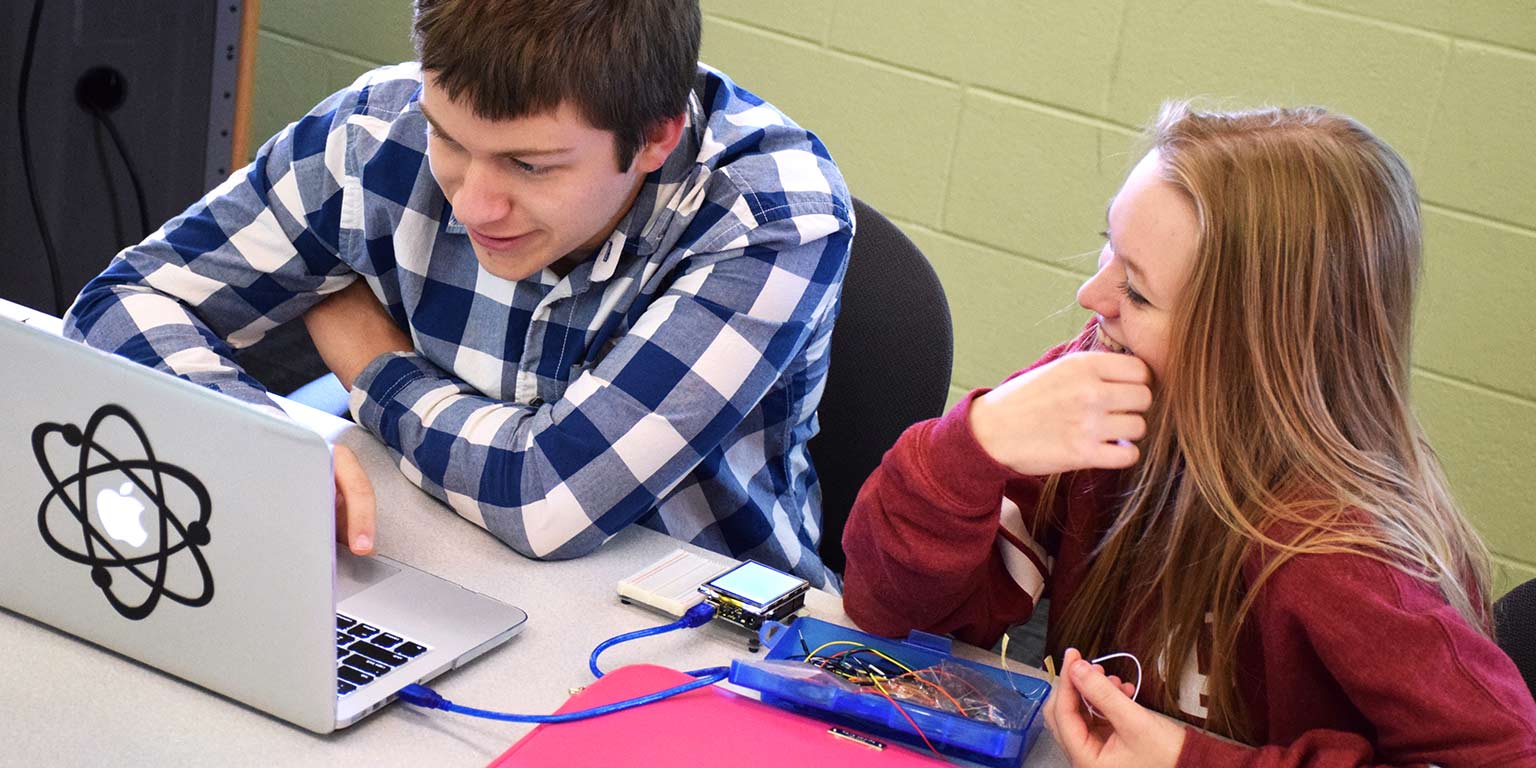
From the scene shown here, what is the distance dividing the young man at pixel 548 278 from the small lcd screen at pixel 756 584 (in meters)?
0.11

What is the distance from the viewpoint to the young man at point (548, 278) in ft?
3.69

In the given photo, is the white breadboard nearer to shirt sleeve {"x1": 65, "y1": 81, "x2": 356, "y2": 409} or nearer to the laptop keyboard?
the laptop keyboard

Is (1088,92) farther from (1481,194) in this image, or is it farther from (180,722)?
(180,722)

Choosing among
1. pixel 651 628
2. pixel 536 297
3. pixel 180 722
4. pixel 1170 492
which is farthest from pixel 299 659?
pixel 1170 492

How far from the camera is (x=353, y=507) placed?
105 cm

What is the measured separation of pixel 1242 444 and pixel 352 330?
81cm

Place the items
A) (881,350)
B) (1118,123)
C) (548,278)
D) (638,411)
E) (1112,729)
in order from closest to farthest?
(1112,729), (638,411), (548,278), (881,350), (1118,123)

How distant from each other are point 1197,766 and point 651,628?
376 millimetres

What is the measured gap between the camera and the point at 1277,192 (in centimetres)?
99

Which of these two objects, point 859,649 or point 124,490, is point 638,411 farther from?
point 124,490

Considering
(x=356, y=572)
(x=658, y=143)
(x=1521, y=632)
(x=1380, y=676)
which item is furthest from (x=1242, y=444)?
(x=356, y=572)

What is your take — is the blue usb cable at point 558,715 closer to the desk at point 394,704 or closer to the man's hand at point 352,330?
the desk at point 394,704

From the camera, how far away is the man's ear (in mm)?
1192

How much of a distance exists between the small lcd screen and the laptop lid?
1.04 feet
